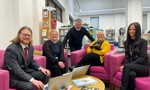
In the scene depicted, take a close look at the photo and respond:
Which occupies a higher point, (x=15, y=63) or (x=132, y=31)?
(x=132, y=31)

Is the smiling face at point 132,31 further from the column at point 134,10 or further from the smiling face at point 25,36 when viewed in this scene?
the column at point 134,10

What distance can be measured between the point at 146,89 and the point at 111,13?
1138cm

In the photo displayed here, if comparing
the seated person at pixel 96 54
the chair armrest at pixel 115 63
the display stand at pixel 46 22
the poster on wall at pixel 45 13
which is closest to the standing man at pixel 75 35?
the seated person at pixel 96 54

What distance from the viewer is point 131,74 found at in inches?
93.2

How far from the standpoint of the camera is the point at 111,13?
1295 cm

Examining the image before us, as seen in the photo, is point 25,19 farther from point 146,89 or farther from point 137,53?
point 146,89

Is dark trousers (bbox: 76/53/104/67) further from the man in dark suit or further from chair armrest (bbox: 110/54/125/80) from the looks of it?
the man in dark suit

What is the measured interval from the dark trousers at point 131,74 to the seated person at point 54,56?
1211 millimetres

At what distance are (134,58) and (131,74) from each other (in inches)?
15.8

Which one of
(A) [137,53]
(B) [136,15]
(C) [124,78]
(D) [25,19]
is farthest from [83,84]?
(B) [136,15]

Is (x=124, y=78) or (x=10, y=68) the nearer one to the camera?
(x=10, y=68)

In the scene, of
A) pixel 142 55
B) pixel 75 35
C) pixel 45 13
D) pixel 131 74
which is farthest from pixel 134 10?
pixel 131 74

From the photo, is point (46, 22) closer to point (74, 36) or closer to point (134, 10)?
point (74, 36)

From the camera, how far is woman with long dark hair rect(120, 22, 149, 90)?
2367 millimetres
